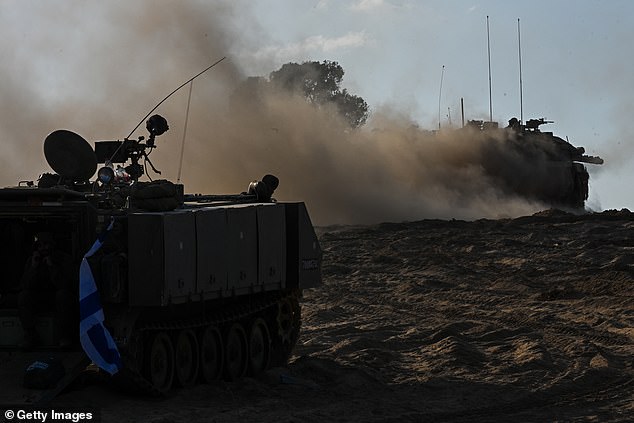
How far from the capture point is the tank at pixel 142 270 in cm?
1438

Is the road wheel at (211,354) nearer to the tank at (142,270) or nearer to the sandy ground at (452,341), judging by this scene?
the tank at (142,270)

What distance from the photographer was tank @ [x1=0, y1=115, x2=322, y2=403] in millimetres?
14383

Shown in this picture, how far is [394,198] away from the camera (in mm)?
50719

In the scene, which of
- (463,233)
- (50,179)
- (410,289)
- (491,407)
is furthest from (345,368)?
(463,233)

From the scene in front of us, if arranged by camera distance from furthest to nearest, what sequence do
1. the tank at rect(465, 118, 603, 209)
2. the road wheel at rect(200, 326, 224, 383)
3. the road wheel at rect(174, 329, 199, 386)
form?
the tank at rect(465, 118, 603, 209)
the road wheel at rect(200, 326, 224, 383)
the road wheel at rect(174, 329, 199, 386)

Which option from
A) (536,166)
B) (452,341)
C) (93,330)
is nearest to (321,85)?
(536,166)

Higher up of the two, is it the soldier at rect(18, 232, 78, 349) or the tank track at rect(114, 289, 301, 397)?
the soldier at rect(18, 232, 78, 349)

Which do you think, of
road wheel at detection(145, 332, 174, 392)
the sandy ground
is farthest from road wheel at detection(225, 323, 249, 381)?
road wheel at detection(145, 332, 174, 392)

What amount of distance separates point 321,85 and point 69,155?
52385 mm

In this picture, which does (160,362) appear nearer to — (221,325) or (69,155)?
(221,325)

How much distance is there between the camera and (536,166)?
53.8m

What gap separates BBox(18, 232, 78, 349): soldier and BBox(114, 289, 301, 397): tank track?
0.73 metres

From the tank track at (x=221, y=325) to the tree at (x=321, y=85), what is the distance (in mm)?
36838

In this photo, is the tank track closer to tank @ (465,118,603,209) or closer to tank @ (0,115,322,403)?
tank @ (0,115,322,403)
